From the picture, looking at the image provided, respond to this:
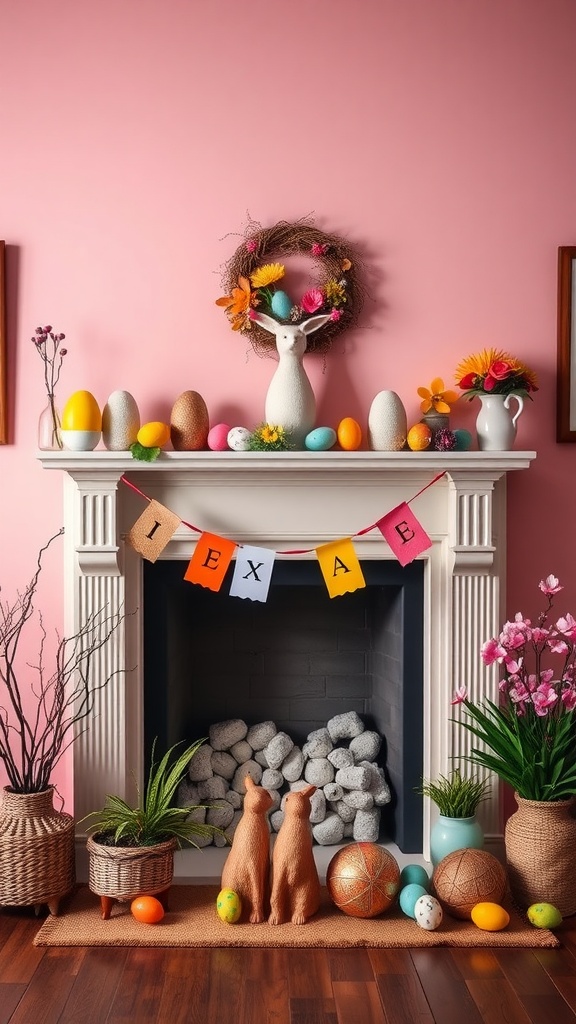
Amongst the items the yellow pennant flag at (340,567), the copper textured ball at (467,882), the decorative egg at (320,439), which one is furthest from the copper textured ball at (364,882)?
the decorative egg at (320,439)

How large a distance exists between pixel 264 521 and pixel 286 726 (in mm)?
866

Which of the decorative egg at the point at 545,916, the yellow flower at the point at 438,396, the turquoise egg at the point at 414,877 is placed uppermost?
the yellow flower at the point at 438,396

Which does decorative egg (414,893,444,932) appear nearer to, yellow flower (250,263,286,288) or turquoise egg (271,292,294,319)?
turquoise egg (271,292,294,319)

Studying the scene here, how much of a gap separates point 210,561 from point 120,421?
48 cm

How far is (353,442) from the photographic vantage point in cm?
285

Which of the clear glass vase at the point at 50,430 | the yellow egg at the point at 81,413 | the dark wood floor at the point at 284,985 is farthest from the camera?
the clear glass vase at the point at 50,430

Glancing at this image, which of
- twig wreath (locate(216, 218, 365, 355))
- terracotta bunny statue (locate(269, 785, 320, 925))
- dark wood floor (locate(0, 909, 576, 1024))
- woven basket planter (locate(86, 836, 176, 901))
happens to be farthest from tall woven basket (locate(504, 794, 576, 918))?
twig wreath (locate(216, 218, 365, 355))

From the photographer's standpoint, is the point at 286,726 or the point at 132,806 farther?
the point at 286,726

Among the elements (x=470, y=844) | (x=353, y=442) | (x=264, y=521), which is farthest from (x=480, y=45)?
(x=470, y=844)

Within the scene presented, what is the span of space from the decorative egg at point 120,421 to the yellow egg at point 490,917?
159 cm

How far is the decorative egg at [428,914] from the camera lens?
8.20ft

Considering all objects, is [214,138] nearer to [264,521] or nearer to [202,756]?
[264,521]

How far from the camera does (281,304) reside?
2.89 m

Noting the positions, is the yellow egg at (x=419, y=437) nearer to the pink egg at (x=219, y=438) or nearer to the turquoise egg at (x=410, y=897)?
the pink egg at (x=219, y=438)
